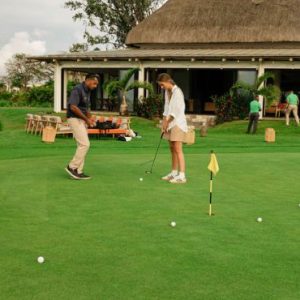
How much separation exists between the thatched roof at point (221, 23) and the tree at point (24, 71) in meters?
35.0

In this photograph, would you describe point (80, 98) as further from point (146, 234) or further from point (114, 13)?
point (114, 13)

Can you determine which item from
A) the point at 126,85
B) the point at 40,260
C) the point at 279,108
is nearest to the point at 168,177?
the point at 40,260

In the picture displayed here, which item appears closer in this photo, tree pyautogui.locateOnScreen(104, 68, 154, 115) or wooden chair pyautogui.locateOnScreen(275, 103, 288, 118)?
tree pyautogui.locateOnScreen(104, 68, 154, 115)

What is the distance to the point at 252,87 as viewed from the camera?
25547 millimetres

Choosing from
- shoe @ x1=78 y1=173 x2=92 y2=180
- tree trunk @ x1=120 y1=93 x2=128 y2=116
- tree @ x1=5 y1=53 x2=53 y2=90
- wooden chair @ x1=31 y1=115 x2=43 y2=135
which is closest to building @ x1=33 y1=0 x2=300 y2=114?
tree trunk @ x1=120 y1=93 x2=128 y2=116

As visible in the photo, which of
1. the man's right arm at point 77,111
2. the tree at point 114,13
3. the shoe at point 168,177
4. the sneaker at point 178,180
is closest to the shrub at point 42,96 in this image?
the tree at point 114,13

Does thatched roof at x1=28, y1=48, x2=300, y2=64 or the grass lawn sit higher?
thatched roof at x1=28, y1=48, x2=300, y2=64

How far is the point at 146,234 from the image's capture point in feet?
19.1

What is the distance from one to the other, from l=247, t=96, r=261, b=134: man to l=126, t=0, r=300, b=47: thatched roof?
859 cm

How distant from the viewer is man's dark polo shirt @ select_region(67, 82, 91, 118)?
30.6ft

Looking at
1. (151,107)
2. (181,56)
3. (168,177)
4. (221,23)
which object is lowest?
(168,177)

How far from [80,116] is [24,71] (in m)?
60.0

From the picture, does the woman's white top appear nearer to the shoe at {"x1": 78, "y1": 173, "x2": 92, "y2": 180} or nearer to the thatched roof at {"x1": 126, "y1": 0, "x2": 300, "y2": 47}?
the shoe at {"x1": 78, "y1": 173, "x2": 92, "y2": 180}

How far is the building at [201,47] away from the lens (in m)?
28.0
